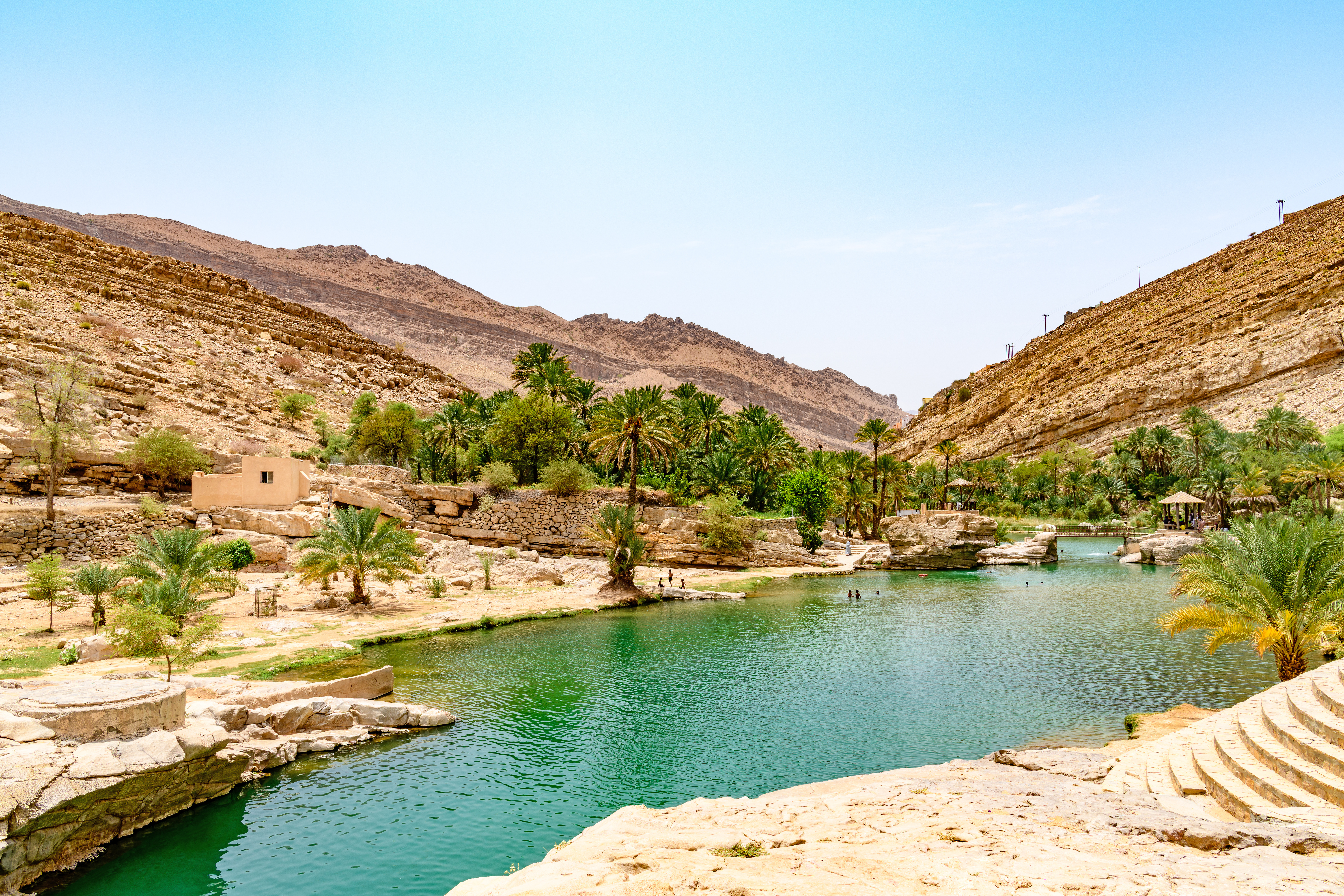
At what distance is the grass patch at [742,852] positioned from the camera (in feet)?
19.1

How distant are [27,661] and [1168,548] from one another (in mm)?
50382

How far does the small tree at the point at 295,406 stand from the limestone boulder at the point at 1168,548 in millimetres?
59288

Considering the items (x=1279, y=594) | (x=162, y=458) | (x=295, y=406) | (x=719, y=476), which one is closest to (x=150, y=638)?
(x=162, y=458)

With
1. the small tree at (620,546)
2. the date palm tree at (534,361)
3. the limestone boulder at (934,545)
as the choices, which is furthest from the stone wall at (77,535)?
the limestone boulder at (934,545)

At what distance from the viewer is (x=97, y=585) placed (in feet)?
62.6

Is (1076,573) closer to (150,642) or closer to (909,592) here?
(909,592)

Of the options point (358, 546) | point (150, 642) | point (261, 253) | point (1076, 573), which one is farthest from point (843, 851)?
point (261, 253)

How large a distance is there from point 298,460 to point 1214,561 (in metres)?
36.9

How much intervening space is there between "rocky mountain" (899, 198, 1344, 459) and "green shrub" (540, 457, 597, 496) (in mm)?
66203

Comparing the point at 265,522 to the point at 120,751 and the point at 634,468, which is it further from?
the point at 120,751

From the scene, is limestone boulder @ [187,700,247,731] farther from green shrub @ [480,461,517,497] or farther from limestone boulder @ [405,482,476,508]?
green shrub @ [480,461,517,497]

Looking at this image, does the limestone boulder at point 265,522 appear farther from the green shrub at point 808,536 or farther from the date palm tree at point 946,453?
the date palm tree at point 946,453

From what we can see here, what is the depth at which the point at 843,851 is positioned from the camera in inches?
232

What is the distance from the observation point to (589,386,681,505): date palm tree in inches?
1570
